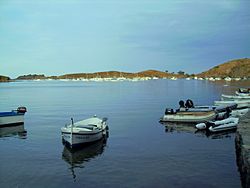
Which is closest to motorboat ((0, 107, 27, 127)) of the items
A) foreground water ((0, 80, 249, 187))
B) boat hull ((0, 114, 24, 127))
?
boat hull ((0, 114, 24, 127))

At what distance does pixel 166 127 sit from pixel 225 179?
1374cm

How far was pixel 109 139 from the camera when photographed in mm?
22531

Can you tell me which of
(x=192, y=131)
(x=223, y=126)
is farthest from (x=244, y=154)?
(x=192, y=131)

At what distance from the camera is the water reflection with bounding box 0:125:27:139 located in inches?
987

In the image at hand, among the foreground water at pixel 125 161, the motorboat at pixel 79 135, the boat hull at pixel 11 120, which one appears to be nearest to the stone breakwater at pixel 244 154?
the foreground water at pixel 125 161

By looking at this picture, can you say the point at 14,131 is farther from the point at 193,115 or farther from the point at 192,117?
the point at 193,115

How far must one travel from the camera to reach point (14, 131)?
2675cm

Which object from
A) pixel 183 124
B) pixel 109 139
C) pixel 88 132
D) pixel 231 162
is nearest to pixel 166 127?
pixel 183 124

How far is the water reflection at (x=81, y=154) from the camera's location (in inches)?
658

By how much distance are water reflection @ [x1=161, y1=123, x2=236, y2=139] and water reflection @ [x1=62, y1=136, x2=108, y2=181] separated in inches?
302

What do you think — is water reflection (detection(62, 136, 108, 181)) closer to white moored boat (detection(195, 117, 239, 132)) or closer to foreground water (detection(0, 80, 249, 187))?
foreground water (detection(0, 80, 249, 187))

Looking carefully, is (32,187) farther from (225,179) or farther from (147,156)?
(225,179)

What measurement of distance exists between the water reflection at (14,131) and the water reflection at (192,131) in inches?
458

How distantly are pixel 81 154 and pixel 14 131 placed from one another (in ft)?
35.6
